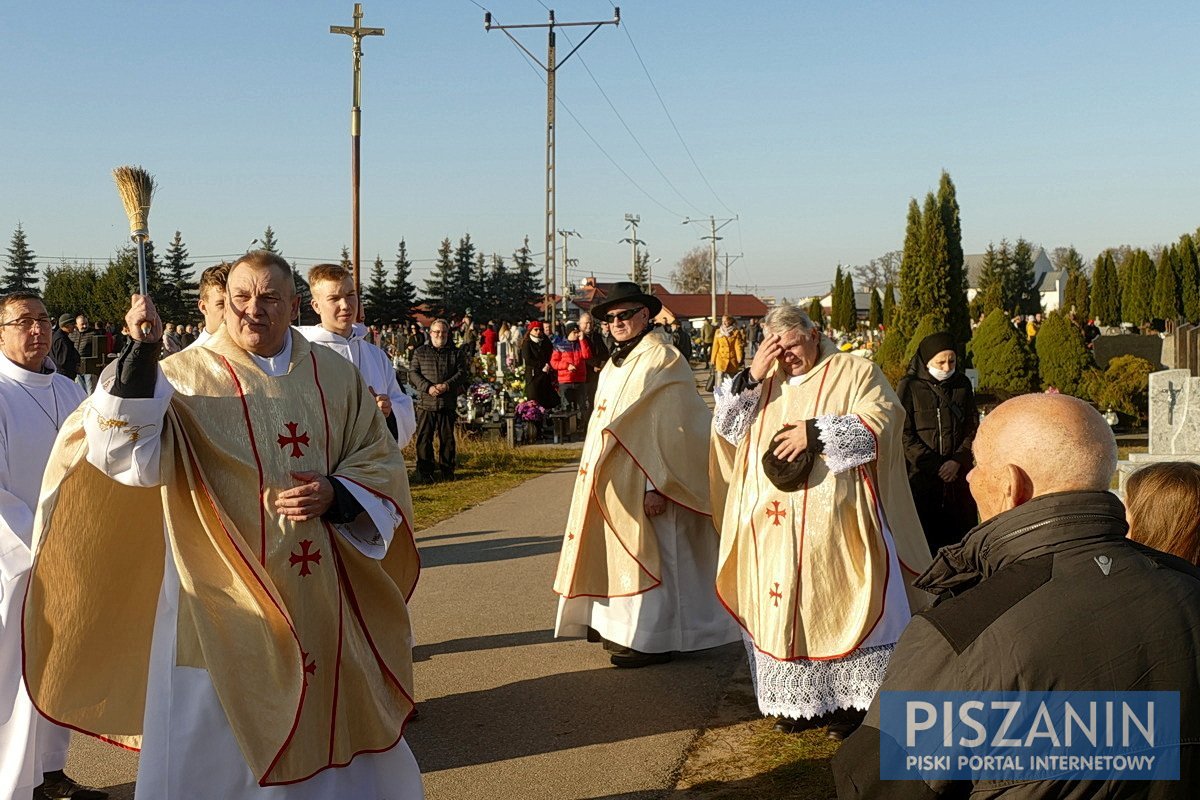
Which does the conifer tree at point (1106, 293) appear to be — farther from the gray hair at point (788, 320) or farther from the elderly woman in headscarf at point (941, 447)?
the gray hair at point (788, 320)

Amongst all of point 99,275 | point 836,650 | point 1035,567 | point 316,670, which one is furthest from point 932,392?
point 99,275

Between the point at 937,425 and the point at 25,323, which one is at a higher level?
the point at 25,323

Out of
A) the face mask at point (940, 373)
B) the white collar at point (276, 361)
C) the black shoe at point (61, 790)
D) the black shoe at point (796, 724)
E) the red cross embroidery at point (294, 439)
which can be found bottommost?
the black shoe at point (61, 790)

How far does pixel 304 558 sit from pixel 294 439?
401 mm

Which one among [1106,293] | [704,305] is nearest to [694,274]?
[704,305]

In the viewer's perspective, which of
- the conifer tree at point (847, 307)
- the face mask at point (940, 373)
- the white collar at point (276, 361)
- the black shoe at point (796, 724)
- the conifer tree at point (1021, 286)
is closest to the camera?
the white collar at point (276, 361)

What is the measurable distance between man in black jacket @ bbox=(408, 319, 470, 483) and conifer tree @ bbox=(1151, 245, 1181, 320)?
127 ft

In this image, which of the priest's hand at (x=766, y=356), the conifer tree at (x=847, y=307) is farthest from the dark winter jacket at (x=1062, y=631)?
the conifer tree at (x=847, y=307)

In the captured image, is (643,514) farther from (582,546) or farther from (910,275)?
(910,275)

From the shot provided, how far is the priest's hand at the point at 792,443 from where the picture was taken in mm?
5410

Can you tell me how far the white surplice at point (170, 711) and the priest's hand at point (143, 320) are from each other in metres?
0.17

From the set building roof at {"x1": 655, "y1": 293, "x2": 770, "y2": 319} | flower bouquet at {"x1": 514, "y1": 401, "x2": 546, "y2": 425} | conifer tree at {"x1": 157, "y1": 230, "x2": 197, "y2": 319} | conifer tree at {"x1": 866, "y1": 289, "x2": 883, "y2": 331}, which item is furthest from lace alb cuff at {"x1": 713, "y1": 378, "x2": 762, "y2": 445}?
building roof at {"x1": 655, "y1": 293, "x2": 770, "y2": 319}

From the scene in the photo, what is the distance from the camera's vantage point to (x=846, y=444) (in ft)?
17.6

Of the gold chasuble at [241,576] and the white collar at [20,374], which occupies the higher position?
the white collar at [20,374]
